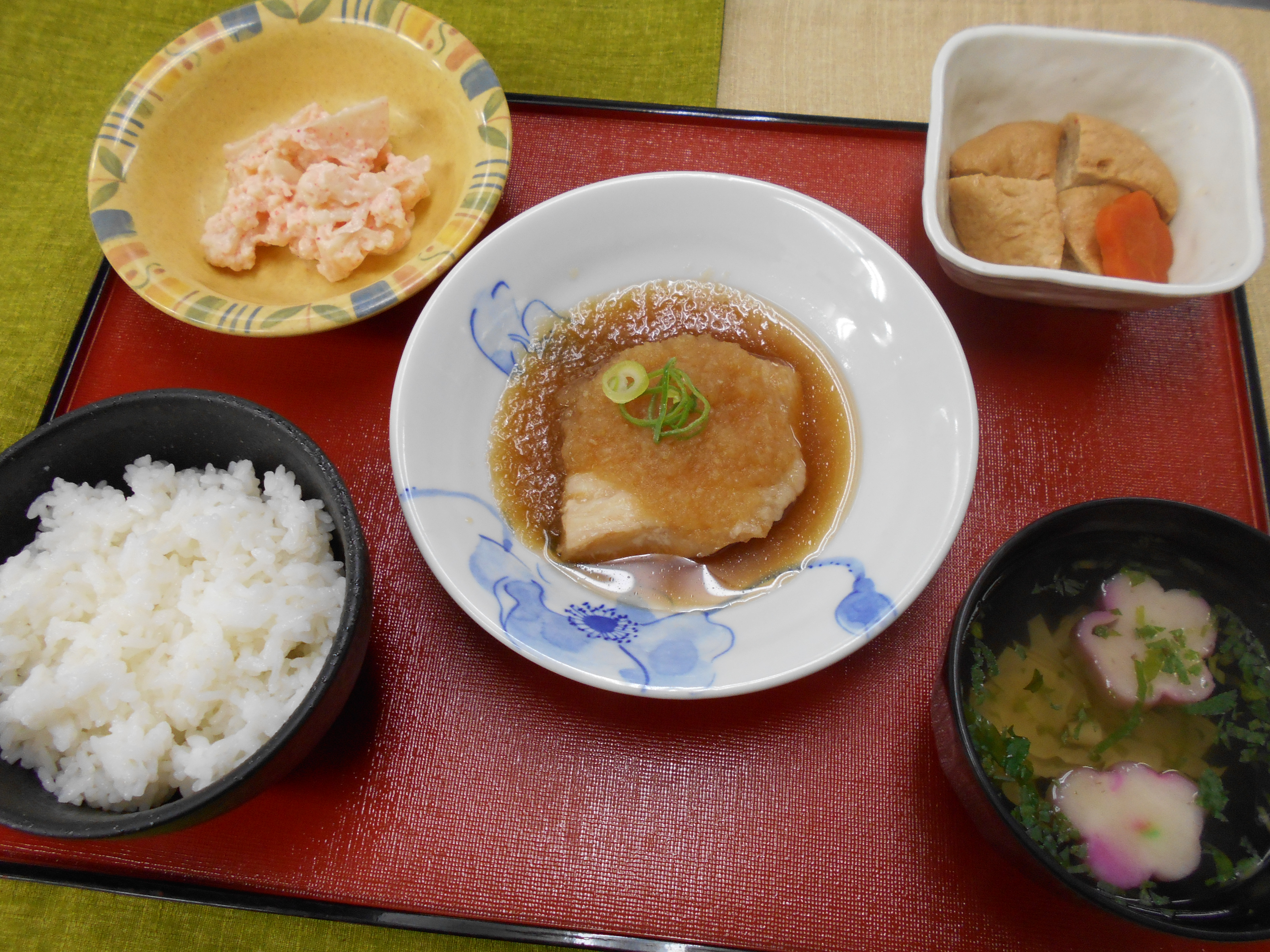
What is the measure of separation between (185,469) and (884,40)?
2513mm

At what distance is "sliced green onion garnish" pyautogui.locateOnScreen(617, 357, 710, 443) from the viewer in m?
1.76

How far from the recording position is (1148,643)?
1.42 m

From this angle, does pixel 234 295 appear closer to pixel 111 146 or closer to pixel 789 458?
pixel 111 146

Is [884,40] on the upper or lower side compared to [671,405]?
upper

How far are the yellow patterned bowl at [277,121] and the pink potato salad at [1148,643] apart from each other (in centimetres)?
163

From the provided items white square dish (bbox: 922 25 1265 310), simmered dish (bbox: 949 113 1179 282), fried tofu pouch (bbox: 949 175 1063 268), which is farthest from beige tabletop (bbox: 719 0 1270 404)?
fried tofu pouch (bbox: 949 175 1063 268)

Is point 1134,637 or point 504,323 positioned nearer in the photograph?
point 1134,637

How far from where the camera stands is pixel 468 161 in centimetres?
202

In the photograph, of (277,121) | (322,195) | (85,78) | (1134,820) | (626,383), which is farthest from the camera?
(85,78)

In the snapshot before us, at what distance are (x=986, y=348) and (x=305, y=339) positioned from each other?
1773 millimetres

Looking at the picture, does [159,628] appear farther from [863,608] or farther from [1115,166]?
[1115,166]

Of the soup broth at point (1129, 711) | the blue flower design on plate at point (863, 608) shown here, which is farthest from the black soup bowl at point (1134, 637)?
the blue flower design on plate at point (863, 608)

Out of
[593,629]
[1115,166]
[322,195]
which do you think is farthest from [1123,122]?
[322,195]

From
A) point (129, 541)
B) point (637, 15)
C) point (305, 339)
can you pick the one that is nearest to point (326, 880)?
point (129, 541)
